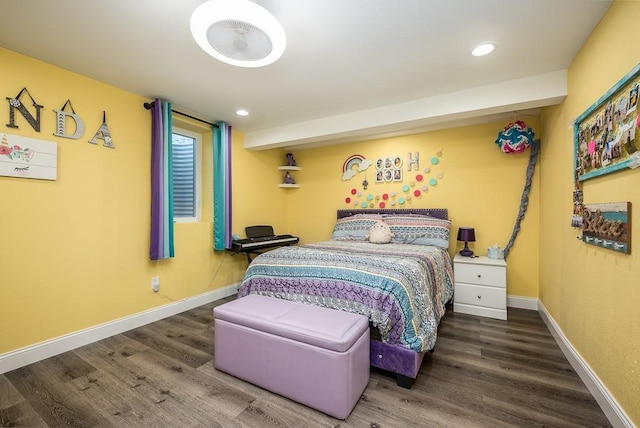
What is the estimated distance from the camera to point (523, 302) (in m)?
3.08

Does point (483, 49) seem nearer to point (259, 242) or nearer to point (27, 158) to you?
point (259, 242)

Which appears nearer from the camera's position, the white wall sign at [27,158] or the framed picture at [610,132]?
the framed picture at [610,132]

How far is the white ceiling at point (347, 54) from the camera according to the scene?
1561 millimetres

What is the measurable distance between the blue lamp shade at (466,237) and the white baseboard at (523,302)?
0.72m

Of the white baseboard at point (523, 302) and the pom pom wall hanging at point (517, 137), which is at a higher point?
the pom pom wall hanging at point (517, 137)

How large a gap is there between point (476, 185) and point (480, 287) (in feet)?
4.05

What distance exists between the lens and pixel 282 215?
15.4 ft

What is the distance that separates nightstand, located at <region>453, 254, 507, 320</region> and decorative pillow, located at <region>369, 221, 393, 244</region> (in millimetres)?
777

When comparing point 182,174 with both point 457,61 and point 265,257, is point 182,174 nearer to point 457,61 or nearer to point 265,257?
point 265,257

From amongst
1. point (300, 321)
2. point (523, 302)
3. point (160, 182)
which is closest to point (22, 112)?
point (160, 182)

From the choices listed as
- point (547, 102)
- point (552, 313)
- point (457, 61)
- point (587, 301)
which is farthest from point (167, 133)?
point (552, 313)

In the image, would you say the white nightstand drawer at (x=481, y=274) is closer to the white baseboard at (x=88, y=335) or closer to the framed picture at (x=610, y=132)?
the framed picture at (x=610, y=132)

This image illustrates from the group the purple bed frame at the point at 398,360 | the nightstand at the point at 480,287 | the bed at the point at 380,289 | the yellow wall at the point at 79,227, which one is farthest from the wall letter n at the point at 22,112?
the nightstand at the point at 480,287

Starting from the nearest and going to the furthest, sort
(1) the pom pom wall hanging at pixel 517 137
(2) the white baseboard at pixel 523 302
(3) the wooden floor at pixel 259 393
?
(3) the wooden floor at pixel 259 393 < (1) the pom pom wall hanging at pixel 517 137 < (2) the white baseboard at pixel 523 302
